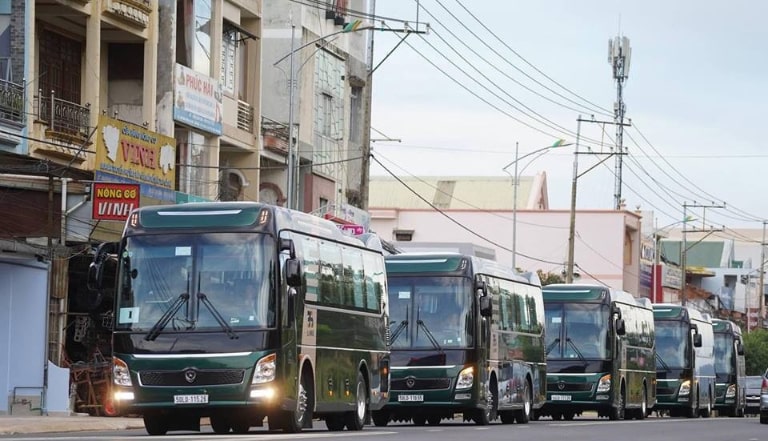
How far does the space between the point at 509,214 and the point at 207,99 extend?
5658 centimetres

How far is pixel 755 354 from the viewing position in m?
104

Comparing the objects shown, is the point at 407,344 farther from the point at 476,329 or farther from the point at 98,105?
the point at 98,105

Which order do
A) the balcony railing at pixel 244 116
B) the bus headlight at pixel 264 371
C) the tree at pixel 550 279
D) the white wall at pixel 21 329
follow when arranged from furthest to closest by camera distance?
the tree at pixel 550 279 → the balcony railing at pixel 244 116 → the white wall at pixel 21 329 → the bus headlight at pixel 264 371

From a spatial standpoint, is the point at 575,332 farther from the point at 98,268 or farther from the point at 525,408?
the point at 98,268

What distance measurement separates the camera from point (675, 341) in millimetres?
51781

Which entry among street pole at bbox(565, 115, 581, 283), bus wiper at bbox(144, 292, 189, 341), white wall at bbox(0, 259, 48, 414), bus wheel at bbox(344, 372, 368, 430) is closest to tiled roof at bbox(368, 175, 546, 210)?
street pole at bbox(565, 115, 581, 283)

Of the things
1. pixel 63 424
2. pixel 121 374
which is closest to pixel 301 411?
pixel 121 374

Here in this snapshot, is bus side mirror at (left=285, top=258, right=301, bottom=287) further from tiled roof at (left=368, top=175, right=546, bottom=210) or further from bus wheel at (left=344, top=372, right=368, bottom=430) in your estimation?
tiled roof at (left=368, top=175, right=546, bottom=210)

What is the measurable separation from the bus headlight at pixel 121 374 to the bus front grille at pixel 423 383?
371 inches

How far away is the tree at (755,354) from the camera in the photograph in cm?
10424

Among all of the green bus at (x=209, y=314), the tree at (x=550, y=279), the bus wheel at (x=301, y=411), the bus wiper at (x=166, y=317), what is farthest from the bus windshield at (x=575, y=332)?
the tree at (x=550, y=279)

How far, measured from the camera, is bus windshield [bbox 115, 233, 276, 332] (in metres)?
22.0

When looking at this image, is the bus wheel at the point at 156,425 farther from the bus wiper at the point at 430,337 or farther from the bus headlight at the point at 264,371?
the bus wiper at the point at 430,337

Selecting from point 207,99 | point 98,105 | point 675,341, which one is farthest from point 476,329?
point 675,341
